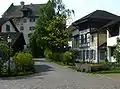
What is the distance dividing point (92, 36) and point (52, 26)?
11732 mm

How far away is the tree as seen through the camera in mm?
71938

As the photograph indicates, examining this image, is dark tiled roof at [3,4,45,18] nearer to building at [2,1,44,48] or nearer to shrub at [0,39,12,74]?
building at [2,1,44,48]

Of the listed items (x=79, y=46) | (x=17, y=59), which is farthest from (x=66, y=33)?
(x=17, y=59)

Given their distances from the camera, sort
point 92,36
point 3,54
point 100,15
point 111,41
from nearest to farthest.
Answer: point 3,54 → point 111,41 → point 92,36 → point 100,15

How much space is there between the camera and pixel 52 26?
7231cm

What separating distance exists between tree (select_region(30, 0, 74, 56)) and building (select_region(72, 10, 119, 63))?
295 cm

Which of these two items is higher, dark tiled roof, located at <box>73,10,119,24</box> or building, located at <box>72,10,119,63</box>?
dark tiled roof, located at <box>73,10,119,24</box>

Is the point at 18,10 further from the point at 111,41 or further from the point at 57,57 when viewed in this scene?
the point at 111,41

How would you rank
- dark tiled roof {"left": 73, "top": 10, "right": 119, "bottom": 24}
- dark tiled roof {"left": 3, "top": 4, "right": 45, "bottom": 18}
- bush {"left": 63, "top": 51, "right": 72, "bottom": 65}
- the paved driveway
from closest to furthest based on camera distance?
the paved driveway, bush {"left": 63, "top": 51, "right": 72, "bottom": 65}, dark tiled roof {"left": 73, "top": 10, "right": 119, "bottom": 24}, dark tiled roof {"left": 3, "top": 4, "right": 45, "bottom": 18}

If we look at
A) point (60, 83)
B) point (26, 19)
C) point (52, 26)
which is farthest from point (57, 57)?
point (26, 19)

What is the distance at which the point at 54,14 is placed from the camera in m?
75.2

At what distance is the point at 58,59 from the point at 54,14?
12.2 meters

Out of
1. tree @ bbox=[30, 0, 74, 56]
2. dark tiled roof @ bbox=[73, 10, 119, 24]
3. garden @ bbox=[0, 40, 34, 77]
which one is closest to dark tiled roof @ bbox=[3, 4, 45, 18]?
tree @ bbox=[30, 0, 74, 56]

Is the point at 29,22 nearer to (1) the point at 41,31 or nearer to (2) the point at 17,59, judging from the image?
(1) the point at 41,31
